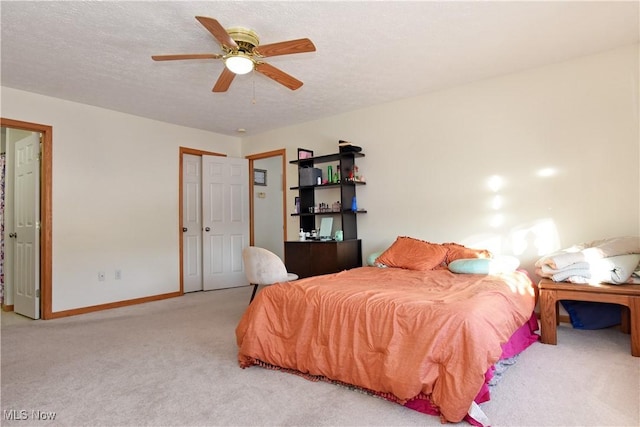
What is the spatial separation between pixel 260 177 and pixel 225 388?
4.84 meters

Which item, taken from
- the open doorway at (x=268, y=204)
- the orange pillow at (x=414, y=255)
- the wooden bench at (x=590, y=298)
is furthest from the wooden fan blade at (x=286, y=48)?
the open doorway at (x=268, y=204)

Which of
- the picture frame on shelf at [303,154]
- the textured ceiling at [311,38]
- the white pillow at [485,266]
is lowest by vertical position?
the white pillow at [485,266]

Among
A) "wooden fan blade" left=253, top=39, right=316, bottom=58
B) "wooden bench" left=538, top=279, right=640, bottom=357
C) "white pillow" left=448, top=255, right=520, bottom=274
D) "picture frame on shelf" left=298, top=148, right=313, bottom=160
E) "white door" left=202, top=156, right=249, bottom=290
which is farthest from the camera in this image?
"white door" left=202, top=156, right=249, bottom=290

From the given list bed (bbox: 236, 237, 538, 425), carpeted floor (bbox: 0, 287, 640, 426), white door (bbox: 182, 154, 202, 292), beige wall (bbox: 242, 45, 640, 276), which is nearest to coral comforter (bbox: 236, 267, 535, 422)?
bed (bbox: 236, 237, 538, 425)

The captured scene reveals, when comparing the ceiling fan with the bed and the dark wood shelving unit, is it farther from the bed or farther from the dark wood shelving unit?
the dark wood shelving unit

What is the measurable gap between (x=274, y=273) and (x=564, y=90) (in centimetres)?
311

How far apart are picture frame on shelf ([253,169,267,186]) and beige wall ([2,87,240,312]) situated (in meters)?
1.42

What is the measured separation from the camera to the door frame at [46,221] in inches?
157

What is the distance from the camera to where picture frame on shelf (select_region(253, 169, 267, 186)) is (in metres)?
6.55

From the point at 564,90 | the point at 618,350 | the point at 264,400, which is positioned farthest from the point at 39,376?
the point at 564,90

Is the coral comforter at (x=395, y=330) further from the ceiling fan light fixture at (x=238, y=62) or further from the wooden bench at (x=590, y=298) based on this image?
the ceiling fan light fixture at (x=238, y=62)

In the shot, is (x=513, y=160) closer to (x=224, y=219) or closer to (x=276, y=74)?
(x=276, y=74)

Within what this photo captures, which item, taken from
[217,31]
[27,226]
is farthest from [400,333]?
[27,226]

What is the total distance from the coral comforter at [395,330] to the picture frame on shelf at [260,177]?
13.2 ft
